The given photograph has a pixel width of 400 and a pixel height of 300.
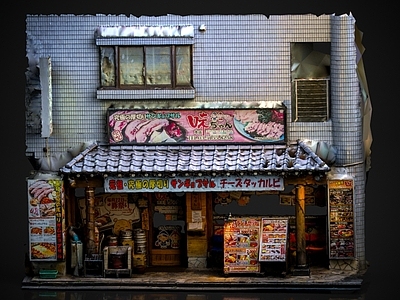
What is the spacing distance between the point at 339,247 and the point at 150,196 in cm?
502

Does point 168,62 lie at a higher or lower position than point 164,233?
higher

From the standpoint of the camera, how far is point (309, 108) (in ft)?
138

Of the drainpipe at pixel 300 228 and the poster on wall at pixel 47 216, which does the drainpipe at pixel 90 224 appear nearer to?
the poster on wall at pixel 47 216

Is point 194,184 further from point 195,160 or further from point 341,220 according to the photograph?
point 341,220

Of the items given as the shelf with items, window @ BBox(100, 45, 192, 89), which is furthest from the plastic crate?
window @ BBox(100, 45, 192, 89)

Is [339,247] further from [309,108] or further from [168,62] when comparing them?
[168,62]

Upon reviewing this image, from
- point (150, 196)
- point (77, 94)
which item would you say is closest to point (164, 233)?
point (150, 196)

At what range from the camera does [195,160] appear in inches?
1630

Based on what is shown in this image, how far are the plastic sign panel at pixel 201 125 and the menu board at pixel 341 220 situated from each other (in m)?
1.88

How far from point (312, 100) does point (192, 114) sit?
3.00m

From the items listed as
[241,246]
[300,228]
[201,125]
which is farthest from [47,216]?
[300,228]

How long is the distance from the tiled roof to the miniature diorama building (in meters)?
0.05

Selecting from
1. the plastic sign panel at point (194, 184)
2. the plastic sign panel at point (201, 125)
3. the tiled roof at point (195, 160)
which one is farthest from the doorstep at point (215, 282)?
the plastic sign panel at point (201, 125)

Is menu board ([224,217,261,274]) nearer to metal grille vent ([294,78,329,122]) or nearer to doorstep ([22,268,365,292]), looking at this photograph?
doorstep ([22,268,365,292])
